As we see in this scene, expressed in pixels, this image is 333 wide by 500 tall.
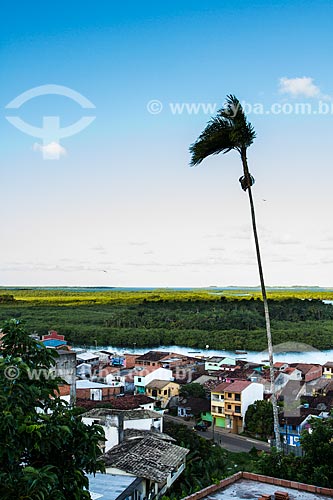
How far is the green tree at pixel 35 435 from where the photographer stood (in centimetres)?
246

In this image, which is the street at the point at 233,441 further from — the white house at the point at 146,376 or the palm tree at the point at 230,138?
the palm tree at the point at 230,138

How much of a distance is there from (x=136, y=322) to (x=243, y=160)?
3884cm

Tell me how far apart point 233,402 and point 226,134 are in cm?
1184

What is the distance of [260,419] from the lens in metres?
14.6

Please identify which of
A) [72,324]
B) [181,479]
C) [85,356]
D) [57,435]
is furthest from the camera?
[72,324]

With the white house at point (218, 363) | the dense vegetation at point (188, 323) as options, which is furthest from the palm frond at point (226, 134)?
the dense vegetation at point (188, 323)

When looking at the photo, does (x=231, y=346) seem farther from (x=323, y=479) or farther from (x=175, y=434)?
(x=323, y=479)

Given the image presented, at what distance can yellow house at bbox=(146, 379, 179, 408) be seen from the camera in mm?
18516

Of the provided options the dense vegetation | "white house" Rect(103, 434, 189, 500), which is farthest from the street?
the dense vegetation

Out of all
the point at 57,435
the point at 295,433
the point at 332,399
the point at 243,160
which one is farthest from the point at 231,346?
the point at 57,435

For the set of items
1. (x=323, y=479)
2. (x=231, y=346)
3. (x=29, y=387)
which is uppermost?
(x=29, y=387)

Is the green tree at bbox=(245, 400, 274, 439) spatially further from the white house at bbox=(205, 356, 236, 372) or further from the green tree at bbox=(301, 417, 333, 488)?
the green tree at bbox=(301, 417, 333, 488)

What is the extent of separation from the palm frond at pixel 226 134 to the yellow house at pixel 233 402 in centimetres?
1143

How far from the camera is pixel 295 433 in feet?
42.2
